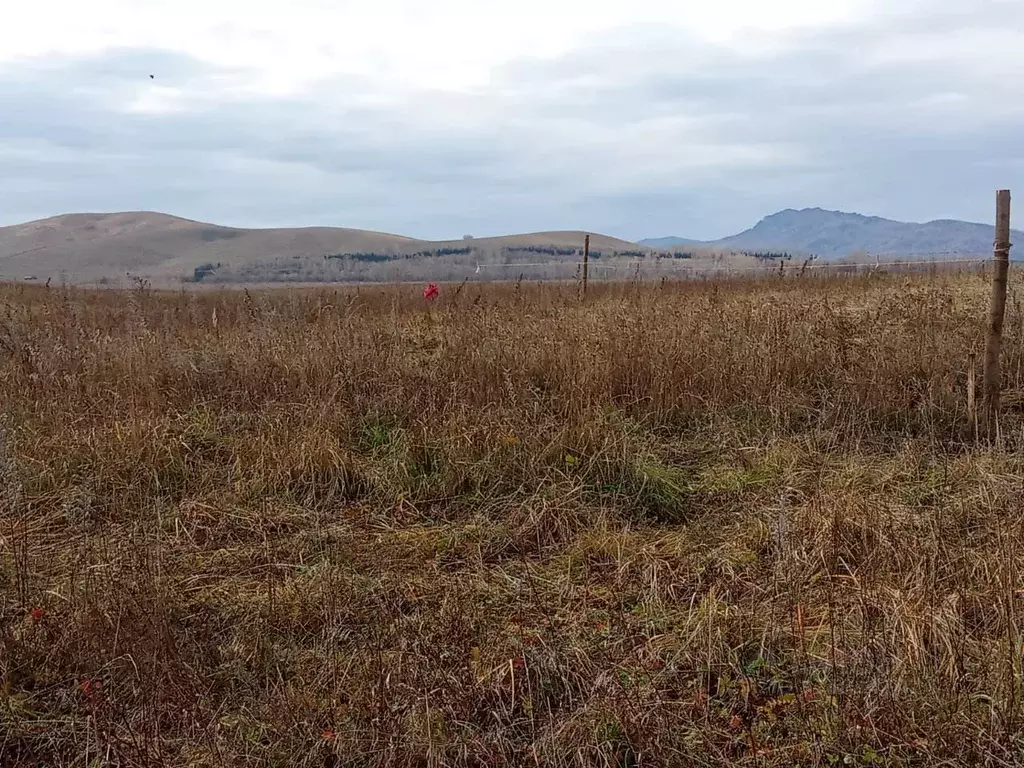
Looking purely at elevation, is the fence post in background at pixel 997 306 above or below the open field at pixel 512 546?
above

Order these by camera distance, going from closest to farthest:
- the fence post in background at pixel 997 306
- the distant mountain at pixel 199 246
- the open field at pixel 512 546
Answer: the open field at pixel 512 546, the fence post in background at pixel 997 306, the distant mountain at pixel 199 246

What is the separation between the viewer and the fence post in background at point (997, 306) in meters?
5.27

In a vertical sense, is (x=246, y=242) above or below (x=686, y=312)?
above

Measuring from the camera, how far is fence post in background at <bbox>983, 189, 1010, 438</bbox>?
5.27 m

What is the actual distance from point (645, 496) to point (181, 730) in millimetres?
2826

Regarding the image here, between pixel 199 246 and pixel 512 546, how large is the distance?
115267 mm

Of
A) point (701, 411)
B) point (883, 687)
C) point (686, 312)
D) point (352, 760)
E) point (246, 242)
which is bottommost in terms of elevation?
point (352, 760)

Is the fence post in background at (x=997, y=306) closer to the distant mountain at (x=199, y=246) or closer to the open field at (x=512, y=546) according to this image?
the open field at (x=512, y=546)

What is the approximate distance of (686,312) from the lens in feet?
25.1

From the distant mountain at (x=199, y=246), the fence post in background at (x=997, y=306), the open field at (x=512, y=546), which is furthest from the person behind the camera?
the distant mountain at (x=199, y=246)

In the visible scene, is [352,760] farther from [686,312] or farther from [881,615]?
[686,312]

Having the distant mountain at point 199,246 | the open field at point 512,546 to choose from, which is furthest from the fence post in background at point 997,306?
the distant mountain at point 199,246

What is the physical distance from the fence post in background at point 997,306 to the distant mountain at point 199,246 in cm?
7343

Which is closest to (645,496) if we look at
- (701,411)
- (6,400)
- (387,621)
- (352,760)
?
(701,411)
